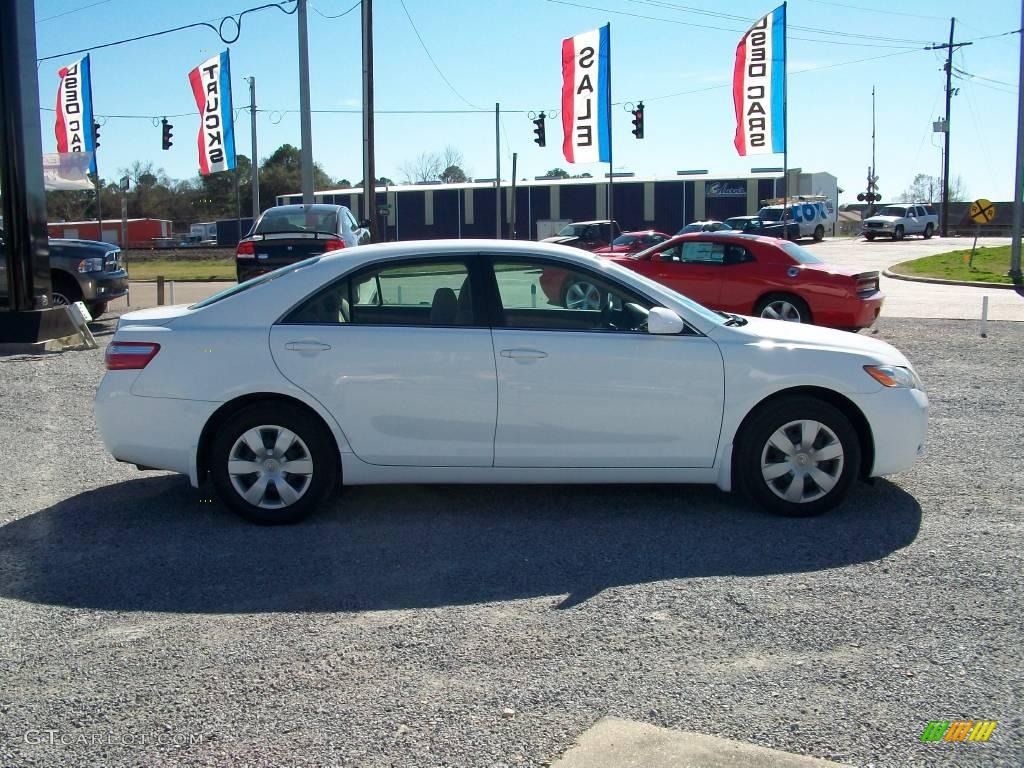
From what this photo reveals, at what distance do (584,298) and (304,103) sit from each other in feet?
61.1

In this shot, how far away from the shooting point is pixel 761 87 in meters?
27.0

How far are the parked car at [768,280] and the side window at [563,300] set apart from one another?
9.09 metres

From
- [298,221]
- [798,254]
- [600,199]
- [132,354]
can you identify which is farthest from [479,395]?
[600,199]

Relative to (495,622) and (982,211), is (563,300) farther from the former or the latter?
(982,211)

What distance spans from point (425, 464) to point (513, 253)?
1.31 meters

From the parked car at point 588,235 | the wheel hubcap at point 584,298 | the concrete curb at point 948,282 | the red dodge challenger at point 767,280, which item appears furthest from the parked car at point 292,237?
the parked car at point 588,235

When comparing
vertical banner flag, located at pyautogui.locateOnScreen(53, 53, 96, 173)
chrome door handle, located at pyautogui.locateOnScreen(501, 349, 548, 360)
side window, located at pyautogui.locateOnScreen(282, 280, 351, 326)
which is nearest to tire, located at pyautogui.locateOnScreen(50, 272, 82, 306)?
side window, located at pyautogui.locateOnScreen(282, 280, 351, 326)

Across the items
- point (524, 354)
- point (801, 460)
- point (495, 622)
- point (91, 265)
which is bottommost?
point (495, 622)

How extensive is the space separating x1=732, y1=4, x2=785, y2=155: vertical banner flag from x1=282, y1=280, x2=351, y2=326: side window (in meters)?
23.3

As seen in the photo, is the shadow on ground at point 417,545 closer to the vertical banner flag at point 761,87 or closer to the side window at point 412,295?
the side window at point 412,295

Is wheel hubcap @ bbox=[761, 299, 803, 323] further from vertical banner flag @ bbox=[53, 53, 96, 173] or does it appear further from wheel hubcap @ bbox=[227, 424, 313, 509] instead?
vertical banner flag @ bbox=[53, 53, 96, 173]

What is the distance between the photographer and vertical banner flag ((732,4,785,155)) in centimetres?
2656

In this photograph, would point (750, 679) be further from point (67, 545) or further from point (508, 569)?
point (67, 545)

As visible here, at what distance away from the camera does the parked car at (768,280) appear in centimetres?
1438
